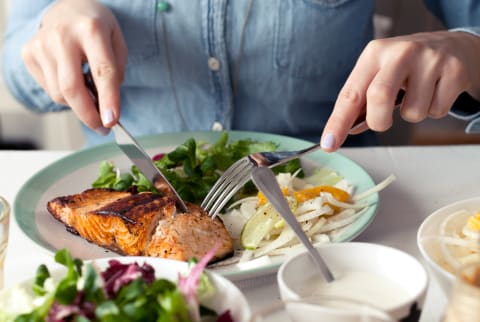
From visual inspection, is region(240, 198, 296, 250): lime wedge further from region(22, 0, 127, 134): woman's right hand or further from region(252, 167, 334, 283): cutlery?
region(22, 0, 127, 134): woman's right hand

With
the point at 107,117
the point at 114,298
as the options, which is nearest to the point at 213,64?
the point at 107,117

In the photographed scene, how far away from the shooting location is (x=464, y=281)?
677 millimetres

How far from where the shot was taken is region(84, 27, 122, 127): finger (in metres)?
1.31

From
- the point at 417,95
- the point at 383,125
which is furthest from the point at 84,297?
the point at 417,95

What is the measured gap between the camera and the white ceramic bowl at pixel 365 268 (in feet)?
2.60

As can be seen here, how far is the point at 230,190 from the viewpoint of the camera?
1.26 meters

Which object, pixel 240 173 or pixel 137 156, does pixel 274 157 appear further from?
pixel 137 156

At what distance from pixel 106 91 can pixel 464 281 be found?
86 cm

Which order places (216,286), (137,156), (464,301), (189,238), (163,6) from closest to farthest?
(464,301) → (216,286) → (189,238) → (137,156) → (163,6)

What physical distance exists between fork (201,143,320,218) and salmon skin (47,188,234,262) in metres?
0.03

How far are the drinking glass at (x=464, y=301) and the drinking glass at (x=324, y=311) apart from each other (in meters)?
0.08

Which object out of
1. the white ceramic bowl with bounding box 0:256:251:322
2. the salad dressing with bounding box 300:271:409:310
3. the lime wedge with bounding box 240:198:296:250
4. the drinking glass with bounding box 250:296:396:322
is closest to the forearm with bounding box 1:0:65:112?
the lime wedge with bounding box 240:198:296:250

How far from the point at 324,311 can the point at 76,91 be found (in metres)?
0.85

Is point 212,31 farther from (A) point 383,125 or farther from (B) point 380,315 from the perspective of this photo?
(B) point 380,315
